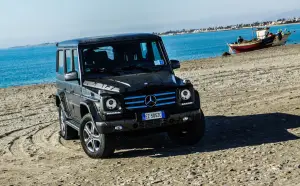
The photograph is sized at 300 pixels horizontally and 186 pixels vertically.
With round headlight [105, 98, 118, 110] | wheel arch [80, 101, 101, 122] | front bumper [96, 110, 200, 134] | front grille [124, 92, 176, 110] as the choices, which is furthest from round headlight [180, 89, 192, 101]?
wheel arch [80, 101, 101, 122]

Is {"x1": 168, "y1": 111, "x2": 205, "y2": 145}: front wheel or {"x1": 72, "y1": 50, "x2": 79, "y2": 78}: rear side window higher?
{"x1": 72, "y1": 50, "x2": 79, "y2": 78}: rear side window

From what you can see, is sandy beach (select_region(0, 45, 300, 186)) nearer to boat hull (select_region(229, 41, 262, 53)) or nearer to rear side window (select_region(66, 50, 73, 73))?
rear side window (select_region(66, 50, 73, 73))

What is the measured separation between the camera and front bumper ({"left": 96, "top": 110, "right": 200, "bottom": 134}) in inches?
310

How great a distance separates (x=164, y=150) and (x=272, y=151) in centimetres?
186

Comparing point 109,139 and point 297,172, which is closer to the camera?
point 297,172

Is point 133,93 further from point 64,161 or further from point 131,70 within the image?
point 64,161

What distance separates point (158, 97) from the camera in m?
8.11

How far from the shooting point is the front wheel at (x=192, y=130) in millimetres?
8531

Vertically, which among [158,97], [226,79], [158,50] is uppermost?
[158,50]

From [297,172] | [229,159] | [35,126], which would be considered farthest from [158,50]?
[35,126]

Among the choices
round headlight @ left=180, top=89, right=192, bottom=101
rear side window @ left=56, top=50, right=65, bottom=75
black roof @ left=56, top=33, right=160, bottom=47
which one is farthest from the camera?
rear side window @ left=56, top=50, right=65, bottom=75

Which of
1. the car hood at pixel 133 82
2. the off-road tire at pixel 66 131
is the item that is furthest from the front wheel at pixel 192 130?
the off-road tire at pixel 66 131

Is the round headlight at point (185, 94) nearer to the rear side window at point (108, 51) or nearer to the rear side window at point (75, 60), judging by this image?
A: the rear side window at point (108, 51)

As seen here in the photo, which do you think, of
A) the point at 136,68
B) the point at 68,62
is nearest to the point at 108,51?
the point at 136,68
